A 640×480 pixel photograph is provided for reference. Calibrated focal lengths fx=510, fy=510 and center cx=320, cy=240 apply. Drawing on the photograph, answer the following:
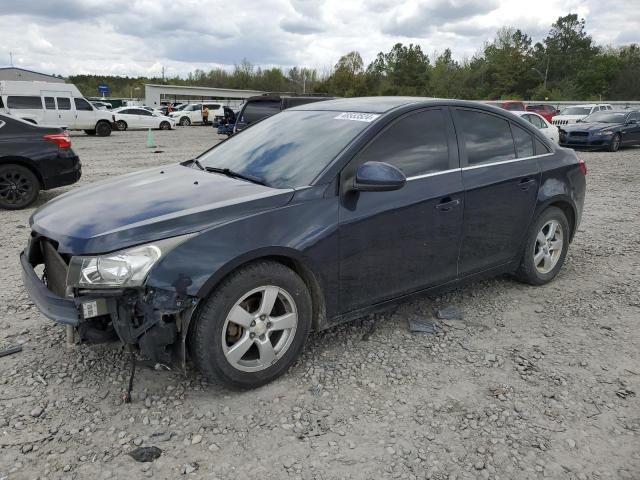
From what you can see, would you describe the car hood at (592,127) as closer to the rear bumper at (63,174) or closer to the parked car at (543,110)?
the parked car at (543,110)

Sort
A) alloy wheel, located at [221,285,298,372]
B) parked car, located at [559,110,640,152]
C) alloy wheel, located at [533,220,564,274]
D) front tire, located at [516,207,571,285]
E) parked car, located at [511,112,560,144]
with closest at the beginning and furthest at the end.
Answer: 1. alloy wheel, located at [221,285,298,372]
2. front tire, located at [516,207,571,285]
3. alloy wheel, located at [533,220,564,274]
4. parked car, located at [511,112,560,144]
5. parked car, located at [559,110,640,152]

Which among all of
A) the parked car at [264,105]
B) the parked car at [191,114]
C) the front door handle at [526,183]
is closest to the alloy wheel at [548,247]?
the front door handle at [526,183]

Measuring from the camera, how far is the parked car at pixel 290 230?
2.65 meters

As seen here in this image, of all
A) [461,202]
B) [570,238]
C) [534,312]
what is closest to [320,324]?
[461,202]

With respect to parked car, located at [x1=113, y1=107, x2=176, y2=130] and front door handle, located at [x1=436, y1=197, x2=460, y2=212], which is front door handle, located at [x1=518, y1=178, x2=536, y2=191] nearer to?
front door handle, located at [x1=436, y1=197, x2=460, y2=212]

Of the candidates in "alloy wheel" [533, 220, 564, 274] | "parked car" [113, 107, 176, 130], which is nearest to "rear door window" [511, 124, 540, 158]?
"alloy wheel" [533, 220, 564, 274]

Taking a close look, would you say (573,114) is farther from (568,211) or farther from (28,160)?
(28,160)

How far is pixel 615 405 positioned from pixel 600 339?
90 cm

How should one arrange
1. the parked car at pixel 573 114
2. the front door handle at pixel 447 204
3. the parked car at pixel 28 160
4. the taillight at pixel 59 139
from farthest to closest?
the parked car at pixel 573 114, the taillight at pixel 59 139, the parked car at pixel 28 160, the front door handle at pixel 447 204

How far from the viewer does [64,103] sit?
2289 centimetres

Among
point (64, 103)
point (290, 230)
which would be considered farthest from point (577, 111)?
point (290, 230)

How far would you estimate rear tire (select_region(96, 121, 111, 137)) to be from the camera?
2427 cm

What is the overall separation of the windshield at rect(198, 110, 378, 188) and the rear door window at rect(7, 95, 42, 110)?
21.0 m

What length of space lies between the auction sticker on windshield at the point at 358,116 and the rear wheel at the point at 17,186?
5881mm
